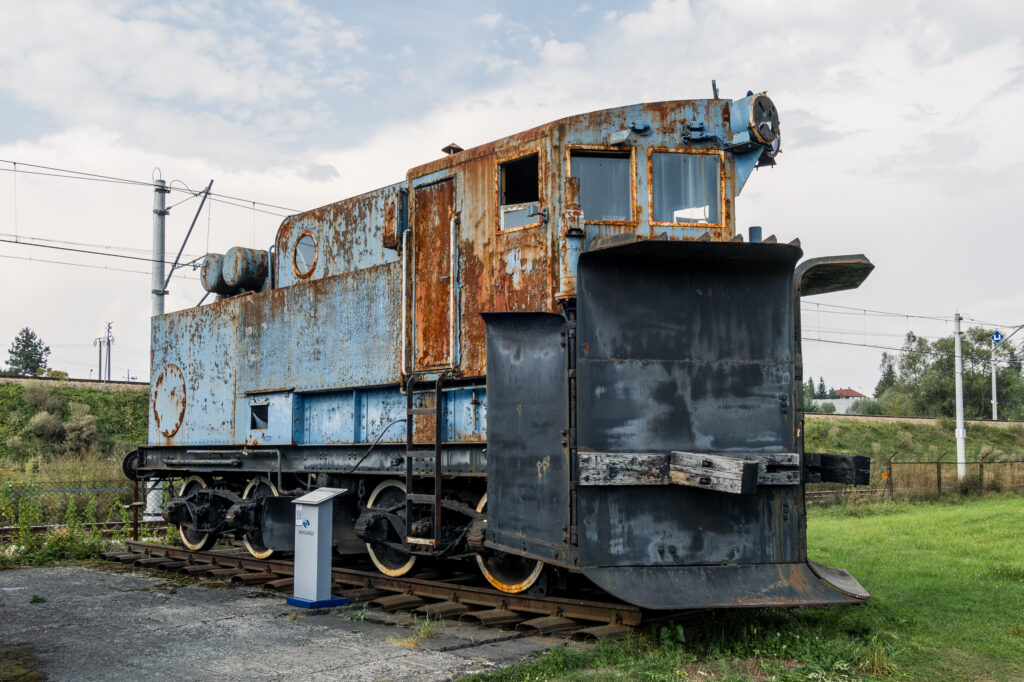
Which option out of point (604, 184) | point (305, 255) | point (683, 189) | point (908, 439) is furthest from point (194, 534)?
point (908, 439)

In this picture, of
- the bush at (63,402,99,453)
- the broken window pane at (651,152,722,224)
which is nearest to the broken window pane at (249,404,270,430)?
the broken window pane at (651,152,722,224)

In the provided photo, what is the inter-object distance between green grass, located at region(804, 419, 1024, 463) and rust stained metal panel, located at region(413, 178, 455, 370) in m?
34.1

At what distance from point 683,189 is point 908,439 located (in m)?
43.7

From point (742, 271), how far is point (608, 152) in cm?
156

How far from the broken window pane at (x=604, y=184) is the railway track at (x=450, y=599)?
328 cm

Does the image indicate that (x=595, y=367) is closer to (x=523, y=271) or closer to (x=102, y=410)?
(x=523, y=271)

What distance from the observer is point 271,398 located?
10805mm

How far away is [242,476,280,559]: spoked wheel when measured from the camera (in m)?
11.1

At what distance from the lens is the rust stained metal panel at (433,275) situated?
8.41 m

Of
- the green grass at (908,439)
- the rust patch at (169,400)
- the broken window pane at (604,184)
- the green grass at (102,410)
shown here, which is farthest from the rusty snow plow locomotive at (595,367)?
the green grass at (908,439)

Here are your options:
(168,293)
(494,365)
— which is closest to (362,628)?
(494,365)

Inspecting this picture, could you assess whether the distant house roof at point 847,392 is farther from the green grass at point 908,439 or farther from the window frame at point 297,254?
the window frame at point 297,254

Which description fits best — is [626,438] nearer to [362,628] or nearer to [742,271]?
[742,271]

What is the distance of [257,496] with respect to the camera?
11148 millimetres
